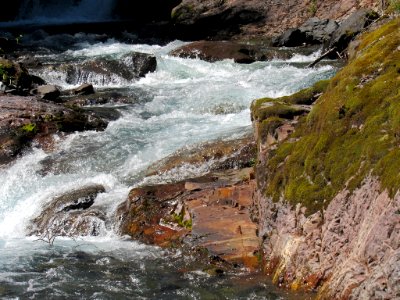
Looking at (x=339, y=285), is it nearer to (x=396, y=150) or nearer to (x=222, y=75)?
(x=396, y=150)

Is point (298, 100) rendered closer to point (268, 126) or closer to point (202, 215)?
point (268, 126)

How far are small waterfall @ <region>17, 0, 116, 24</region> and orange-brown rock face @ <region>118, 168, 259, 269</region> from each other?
32.4m

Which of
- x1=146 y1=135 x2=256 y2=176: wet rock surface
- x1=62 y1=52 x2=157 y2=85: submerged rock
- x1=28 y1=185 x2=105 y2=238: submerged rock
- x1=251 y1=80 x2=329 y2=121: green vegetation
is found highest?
x1=62 y1=52 x2=157 y2=85: submerged rock

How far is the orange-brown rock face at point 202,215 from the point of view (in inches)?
333

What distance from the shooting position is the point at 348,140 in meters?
7.18

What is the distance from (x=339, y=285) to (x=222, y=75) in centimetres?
1586

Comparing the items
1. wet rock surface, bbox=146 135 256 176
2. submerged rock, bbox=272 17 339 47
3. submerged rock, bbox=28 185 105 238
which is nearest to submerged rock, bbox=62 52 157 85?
submerged rock, bbox=272 17 339 47

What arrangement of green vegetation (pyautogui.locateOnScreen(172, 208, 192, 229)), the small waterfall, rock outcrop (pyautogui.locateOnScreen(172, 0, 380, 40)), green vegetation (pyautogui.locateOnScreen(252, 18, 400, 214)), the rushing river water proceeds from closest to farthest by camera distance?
1. green vegetation (pyautogui.locateOnScreen(252, 18, 400, 214))
2. the rushing river water
3. green vegetation (pyautogui.locateOnScreen(172, 208, 192, 229))
4. rock outcrop (pyautogui.locateOnScreen(172, 0, 380, 40))
5. the small waterfall

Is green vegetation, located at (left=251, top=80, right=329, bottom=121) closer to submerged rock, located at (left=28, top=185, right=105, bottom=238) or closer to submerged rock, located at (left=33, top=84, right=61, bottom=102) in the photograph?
submerged rock, located at (left=28, top=185, right=105, bottom=238)

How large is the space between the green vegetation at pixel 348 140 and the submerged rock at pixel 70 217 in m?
3.72

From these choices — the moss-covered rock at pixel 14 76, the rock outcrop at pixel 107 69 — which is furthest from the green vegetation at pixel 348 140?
the rock outcrop at pixel 107 69

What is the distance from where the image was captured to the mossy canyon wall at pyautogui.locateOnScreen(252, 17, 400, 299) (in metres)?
5.59

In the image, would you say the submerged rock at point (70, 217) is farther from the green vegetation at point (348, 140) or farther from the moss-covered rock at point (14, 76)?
the moss-covered rock at point (14, 76)

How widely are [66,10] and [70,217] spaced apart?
34663 mm
